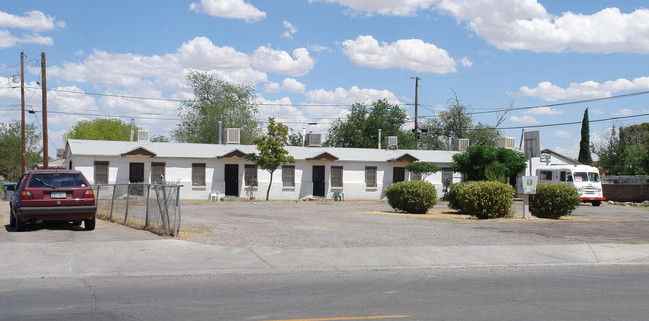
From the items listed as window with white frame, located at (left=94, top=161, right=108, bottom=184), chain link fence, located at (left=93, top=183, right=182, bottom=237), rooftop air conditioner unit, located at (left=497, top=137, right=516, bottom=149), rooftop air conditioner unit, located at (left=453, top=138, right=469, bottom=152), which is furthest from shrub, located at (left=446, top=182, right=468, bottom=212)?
rooftop air conditioner unit, located at (left=453, top=138, right=469, bottom=152)

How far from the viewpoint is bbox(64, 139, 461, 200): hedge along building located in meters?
35.7

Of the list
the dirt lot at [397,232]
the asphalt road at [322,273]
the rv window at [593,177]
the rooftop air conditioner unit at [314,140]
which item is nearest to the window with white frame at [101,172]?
the rooftop air conditioner unit at [314,140]

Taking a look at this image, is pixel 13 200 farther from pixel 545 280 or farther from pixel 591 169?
pixel 591 169

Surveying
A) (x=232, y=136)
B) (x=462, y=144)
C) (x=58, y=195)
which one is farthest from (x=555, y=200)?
(x=462, y=144)

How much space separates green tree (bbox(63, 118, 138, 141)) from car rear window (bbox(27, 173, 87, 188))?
72270mm

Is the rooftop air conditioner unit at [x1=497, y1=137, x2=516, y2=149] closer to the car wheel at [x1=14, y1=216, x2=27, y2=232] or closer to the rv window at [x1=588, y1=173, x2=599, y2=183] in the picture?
the rv window at [x1=588, y1=173, x2=599, y2=183]

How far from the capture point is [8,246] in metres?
12.1

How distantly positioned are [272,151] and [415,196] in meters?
15.0

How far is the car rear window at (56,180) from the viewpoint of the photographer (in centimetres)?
1488

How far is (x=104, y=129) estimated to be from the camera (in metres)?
85.9

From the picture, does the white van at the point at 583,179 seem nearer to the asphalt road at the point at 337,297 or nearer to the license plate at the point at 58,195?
the asphalt road at the point at 337,297

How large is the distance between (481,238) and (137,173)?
2627 centimetres

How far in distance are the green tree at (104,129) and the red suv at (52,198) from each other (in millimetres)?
72310

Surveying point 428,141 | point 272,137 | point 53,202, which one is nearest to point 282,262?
point 53,202
